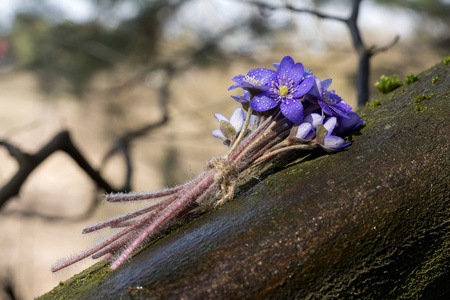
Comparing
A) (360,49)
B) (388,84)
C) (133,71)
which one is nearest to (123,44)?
(133,71)

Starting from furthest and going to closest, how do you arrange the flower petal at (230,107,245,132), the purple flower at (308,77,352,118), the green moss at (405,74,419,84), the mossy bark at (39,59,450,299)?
the green moss at (405,74,419,84)
the flower petal at (230,107,245,132)
the purple flower at (308,77,352,118)
the mossy bark at (39,59,450,299)

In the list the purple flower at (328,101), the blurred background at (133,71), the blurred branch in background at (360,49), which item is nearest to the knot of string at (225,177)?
the purple flower at (328,101)

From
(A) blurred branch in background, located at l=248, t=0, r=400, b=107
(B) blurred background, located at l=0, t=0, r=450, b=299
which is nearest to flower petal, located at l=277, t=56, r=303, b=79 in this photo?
(A) blurred branch in background, located at l=248, t=0, r=400, b=107

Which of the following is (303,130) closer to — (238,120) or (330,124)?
(330,124)

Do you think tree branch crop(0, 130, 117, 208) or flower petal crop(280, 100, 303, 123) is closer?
flower petal crop(280, 100, 303, 123)

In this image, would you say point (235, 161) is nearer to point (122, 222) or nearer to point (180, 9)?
point (122, 222)

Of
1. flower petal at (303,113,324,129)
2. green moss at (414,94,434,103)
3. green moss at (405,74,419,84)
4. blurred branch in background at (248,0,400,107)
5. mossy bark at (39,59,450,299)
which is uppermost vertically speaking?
blurred branch in background at (248,0,400,107)

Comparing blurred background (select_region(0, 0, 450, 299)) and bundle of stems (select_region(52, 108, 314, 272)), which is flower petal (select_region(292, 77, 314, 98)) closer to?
bundle of stems (select_region(52, 108, 314, 272))

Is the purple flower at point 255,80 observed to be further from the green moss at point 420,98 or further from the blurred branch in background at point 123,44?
the blurred branch in background at point 123,44
